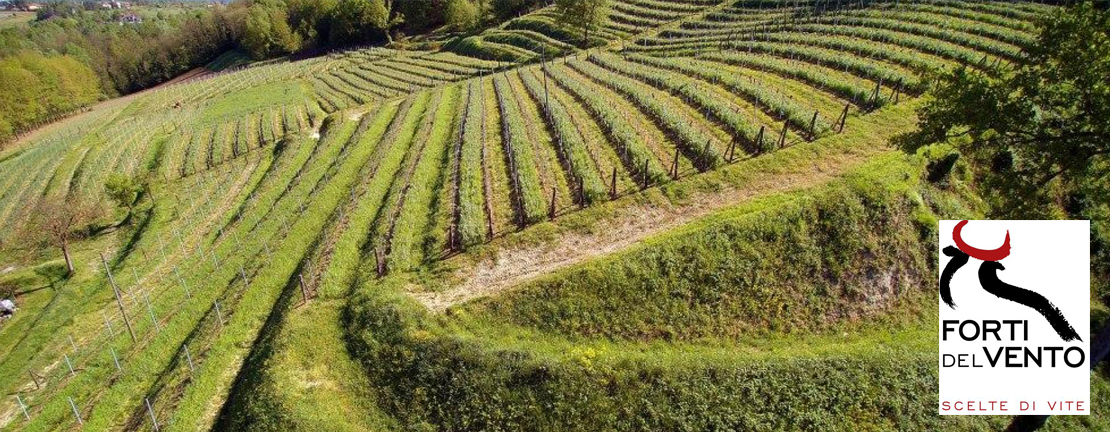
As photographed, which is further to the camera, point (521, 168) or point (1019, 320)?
point (521, 168)

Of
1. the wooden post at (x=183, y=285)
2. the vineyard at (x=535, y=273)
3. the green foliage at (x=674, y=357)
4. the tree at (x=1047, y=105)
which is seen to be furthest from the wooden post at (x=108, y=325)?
the tree at (x=1047, y=105)

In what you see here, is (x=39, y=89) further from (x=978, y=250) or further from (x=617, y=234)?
(x=978, y=250)

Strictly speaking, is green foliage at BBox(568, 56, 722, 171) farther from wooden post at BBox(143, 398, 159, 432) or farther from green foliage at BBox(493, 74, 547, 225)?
wooden post at BBox(143, 398, 159, 432)

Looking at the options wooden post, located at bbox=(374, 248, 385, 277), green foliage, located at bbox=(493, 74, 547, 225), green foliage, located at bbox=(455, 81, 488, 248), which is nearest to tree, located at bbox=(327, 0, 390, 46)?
green foliage, located at bbox=(455, 81, 488, 248)

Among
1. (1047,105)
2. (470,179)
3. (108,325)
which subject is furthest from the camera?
(470,179)

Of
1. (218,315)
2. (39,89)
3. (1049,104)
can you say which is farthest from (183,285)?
(39,89)

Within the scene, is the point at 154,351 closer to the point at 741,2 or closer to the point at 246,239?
the point at 246,239
